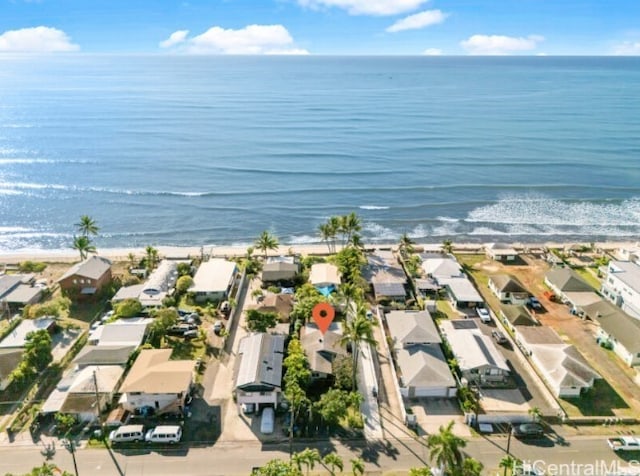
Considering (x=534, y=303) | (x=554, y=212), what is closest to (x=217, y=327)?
(x=534, y=303)

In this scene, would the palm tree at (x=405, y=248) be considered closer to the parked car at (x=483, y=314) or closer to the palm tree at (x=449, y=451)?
the parked car at (x=483, y=314)

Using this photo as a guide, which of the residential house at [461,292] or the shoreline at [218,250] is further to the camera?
the shoreline at [218,250]

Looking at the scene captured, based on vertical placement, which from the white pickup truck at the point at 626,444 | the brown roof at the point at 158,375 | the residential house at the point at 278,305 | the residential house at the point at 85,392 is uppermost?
the residential house at the point at 278,305

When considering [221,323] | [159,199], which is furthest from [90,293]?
[159,199]

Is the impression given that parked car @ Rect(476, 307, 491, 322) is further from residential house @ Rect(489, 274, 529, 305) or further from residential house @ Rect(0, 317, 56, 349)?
residential house @ Rect(0, 317, 56, 349)

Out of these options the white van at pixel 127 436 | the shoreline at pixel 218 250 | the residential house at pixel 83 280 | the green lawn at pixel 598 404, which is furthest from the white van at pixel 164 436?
the shoreline at pixel 218 250

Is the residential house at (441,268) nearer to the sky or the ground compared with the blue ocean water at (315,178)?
nearer to the ground

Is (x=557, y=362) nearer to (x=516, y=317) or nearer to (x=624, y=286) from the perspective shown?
(x=516, y=317)
